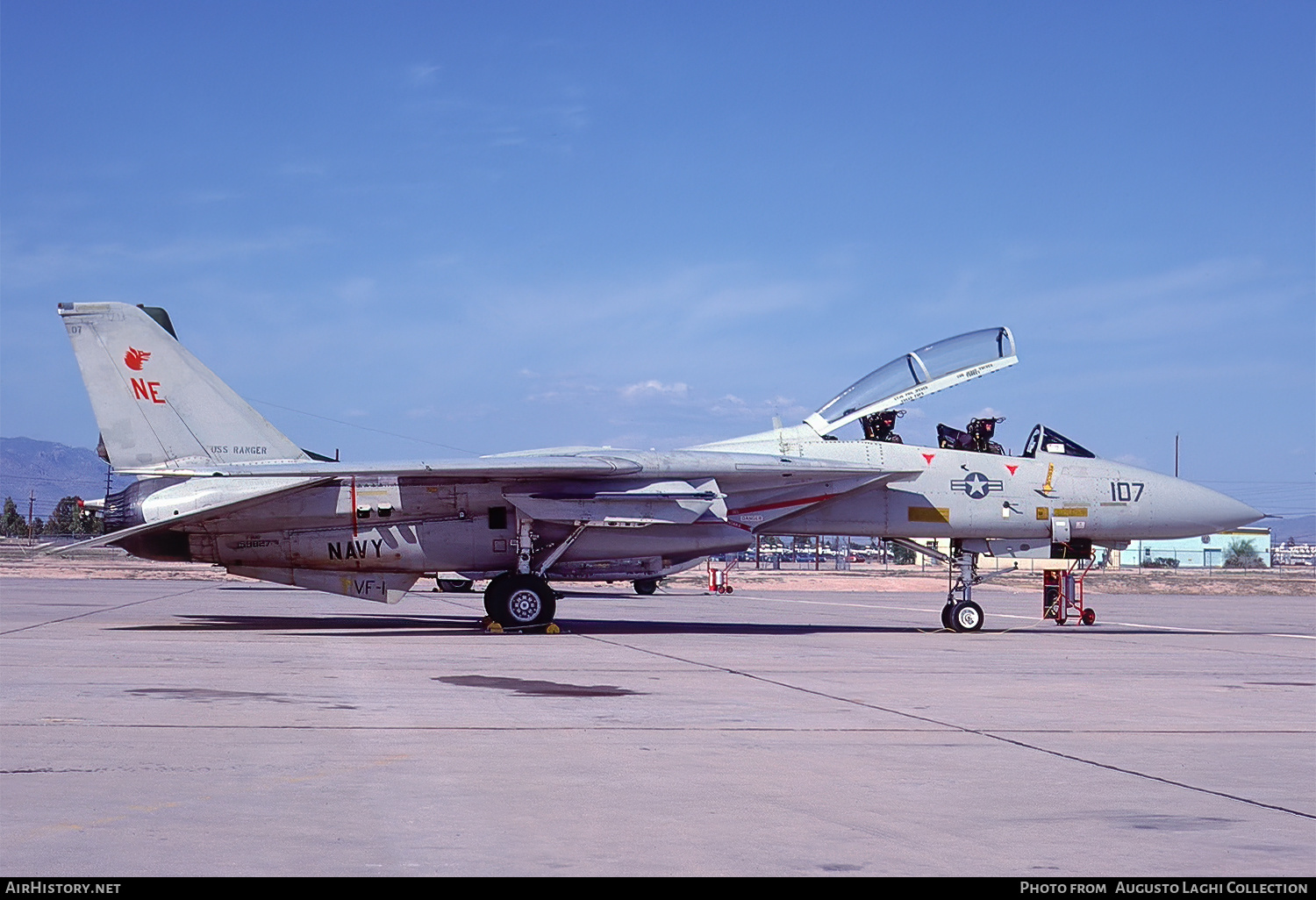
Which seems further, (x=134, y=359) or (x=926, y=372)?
(x=926, y=372)

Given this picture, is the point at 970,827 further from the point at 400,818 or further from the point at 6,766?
the point at 6,766

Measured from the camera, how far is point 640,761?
6.98 meters

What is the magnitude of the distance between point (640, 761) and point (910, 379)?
13553mm

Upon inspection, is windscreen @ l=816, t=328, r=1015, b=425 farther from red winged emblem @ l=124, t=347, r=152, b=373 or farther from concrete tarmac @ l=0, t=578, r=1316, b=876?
red winged emblem @ l=124, t=347, r=152, b=373

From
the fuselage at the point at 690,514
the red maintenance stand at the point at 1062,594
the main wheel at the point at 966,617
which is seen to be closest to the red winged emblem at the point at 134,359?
the fuselage at the point at 690,514

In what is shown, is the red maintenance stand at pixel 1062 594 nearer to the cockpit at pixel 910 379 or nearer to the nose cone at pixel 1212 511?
the nose cone at pixel 1212 511

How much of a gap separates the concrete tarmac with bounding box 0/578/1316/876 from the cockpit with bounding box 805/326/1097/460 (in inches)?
205

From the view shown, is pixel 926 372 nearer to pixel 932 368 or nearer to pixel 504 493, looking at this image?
pixel 932 368

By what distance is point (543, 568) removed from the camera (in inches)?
722

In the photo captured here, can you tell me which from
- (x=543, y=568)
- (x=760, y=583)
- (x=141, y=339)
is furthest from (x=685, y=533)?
(x=760, y=583)

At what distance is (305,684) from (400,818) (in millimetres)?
5349

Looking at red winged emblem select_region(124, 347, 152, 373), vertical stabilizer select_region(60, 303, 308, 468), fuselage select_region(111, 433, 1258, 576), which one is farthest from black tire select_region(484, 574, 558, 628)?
red winged emblem select_region(124, 347, 152, 373)

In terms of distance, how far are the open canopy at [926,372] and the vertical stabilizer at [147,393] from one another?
29.9ft

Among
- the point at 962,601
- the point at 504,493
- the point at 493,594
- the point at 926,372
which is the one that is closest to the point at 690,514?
the point at 504,493
